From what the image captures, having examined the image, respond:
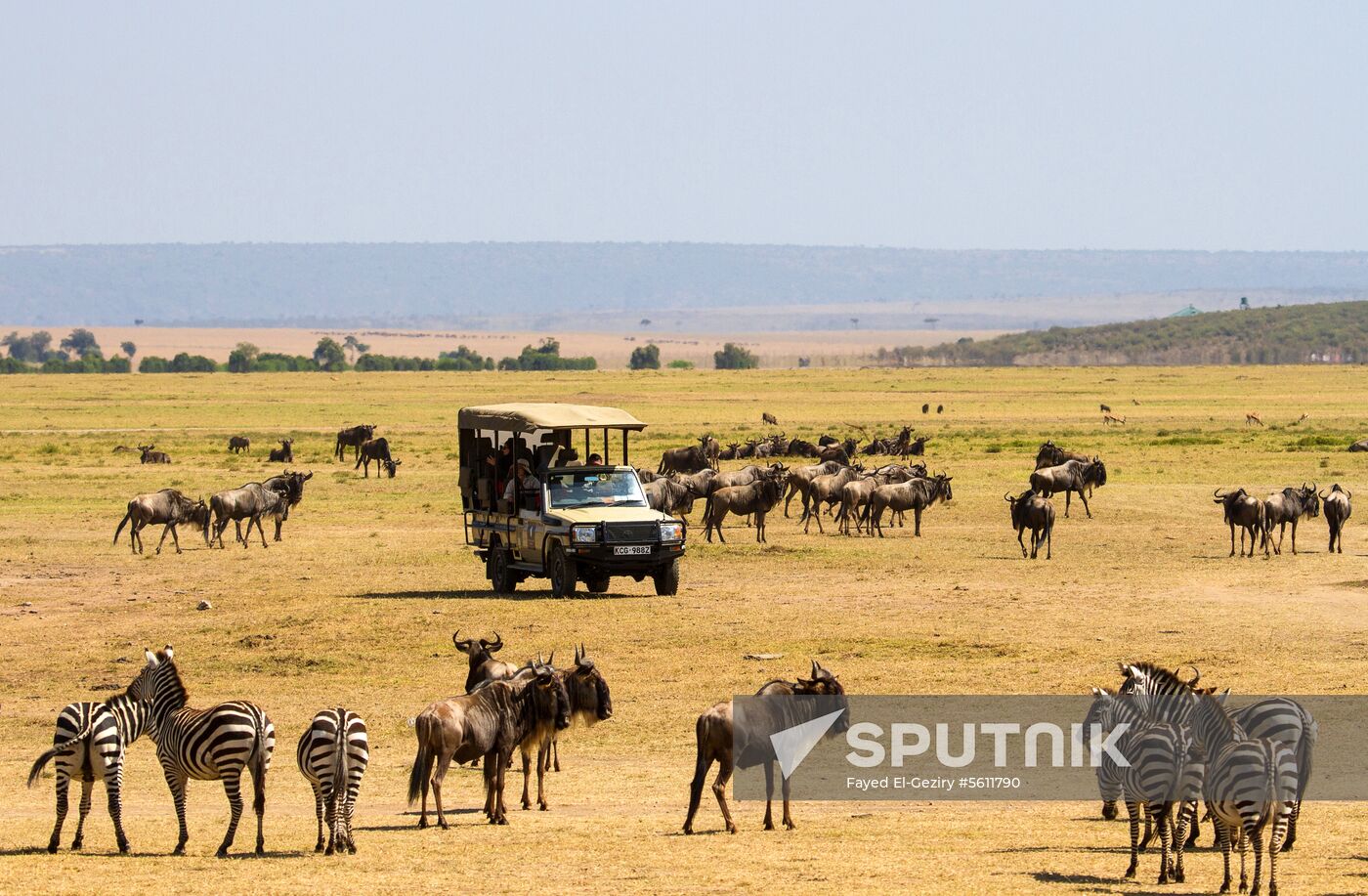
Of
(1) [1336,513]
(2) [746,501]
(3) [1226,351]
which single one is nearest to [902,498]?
(2) [746,501]

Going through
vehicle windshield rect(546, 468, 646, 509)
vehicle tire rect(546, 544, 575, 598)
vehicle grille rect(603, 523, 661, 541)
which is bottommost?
vehicle tire rect(546, 544, 575, 598)

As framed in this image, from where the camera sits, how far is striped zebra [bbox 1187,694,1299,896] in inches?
428

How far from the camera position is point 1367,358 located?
582 feet

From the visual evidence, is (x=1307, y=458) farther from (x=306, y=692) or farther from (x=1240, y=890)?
(x=1240, y=890)

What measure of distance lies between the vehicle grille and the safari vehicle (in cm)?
1

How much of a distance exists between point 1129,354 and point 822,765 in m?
181

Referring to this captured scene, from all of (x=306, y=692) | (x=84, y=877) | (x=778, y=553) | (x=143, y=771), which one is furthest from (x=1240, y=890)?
(x=778, y=553)

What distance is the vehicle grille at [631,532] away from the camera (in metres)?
25.8

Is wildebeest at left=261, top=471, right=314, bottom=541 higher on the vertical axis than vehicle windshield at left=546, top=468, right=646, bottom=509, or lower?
lower

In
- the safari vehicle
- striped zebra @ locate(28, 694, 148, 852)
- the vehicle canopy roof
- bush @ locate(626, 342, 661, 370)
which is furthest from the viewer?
bush @ locate(626, 342, 661, 370)

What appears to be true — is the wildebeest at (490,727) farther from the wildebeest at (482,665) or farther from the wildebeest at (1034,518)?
the wildebeest at (1034,518)

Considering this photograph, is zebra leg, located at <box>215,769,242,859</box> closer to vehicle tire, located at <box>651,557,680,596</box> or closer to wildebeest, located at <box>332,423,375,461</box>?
vehicle tire, located at <box>651,557,680,596</box>

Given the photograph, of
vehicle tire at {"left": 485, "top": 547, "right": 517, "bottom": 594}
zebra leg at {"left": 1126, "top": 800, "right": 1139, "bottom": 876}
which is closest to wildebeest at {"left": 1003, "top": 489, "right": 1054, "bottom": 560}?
vehicle tire at {"left": 485, "top": 547, "right": 517, "bottom": 594}

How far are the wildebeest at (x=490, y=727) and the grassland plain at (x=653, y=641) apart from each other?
368 millimetres
